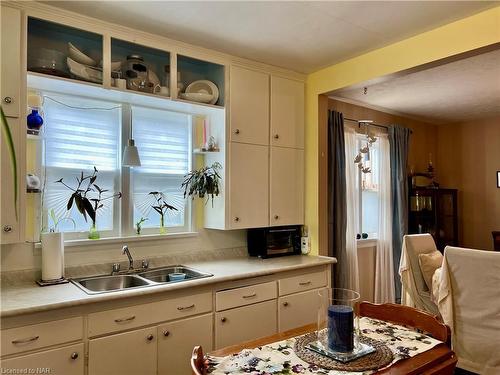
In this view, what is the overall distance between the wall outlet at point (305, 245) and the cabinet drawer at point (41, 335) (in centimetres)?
203

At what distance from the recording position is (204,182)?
9.54 feet

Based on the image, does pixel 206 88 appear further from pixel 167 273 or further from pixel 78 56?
pixel 167 273

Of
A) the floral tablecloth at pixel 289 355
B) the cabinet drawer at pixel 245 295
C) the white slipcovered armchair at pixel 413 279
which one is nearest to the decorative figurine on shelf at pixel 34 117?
the cabinet drawer at pixel 245 295

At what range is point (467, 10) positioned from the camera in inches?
88.5

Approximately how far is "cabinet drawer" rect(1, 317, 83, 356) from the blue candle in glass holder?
1344mm

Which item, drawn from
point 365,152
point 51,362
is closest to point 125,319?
point 51,362

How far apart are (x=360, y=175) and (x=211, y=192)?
7.56 feet

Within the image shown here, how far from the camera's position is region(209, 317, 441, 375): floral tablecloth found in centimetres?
126

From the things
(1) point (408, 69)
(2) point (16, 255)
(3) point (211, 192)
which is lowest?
(2) point (16, 255)

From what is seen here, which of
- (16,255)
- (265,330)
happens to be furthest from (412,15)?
(16,255)

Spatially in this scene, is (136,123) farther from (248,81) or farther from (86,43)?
(248,81)

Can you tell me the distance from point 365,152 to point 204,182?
1.88 m

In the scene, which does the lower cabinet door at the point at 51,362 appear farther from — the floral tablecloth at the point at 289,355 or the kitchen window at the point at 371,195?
the kitchen window at the point at 371,195

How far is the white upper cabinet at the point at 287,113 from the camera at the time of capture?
3229 mm
